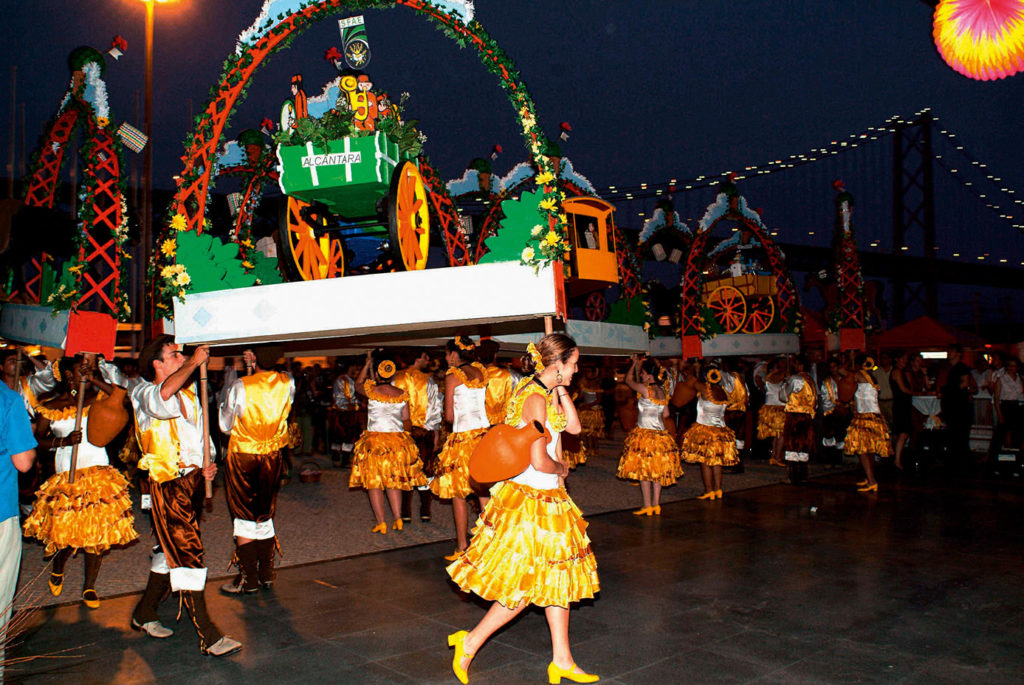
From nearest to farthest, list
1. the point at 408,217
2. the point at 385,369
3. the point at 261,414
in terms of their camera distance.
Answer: the point at 261,414 → the point at 408,217 → the point at 385,369

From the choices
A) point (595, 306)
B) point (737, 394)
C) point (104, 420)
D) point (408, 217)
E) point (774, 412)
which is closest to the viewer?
point (104, 420)

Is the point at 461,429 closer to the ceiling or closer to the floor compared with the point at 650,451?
closer to the ceiling

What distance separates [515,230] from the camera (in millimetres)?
4758

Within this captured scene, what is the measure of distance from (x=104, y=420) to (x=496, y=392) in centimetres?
321

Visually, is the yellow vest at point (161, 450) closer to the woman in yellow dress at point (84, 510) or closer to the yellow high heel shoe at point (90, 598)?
the woman in yellow dress at point (84, 510)

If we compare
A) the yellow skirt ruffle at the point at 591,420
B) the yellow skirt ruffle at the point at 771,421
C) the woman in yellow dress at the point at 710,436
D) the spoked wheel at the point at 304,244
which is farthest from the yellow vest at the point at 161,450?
the yellow skirt ruffle at the point at 591,420

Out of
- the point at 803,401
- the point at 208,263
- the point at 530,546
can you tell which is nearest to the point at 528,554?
the point at 530,546

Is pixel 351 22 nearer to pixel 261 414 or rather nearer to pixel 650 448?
pixel 261 414

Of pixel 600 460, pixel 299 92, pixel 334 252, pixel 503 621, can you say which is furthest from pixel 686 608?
pixel 600 460

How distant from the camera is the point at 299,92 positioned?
6438 mm

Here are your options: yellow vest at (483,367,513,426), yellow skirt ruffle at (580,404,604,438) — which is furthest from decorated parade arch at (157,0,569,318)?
yellow skirt ruffle at (580,404,604,438)

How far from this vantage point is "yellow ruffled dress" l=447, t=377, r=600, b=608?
399cm

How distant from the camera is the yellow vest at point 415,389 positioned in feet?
27.9

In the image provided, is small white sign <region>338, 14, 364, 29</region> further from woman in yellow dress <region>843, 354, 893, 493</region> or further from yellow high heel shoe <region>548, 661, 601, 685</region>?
A: woman in yellow dress <region>843, 354, 893, 493</region>
